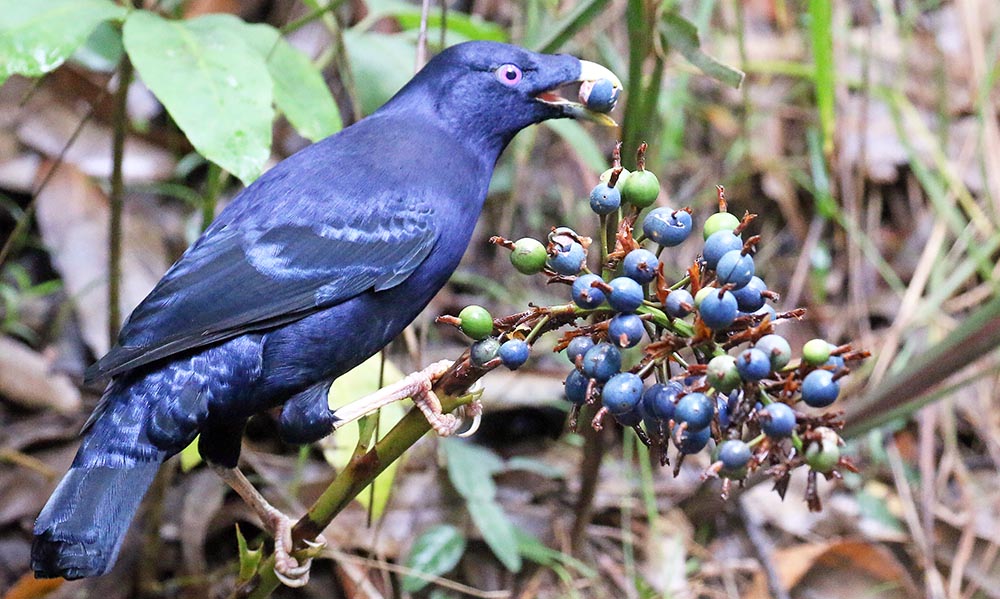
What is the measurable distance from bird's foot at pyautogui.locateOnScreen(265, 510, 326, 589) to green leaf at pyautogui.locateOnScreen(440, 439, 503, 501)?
954 millimetres

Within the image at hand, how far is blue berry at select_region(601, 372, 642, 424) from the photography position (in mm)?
1485

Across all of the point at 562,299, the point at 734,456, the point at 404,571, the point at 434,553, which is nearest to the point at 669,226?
the point at 734,456

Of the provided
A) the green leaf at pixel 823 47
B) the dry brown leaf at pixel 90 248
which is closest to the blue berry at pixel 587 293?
the green leaf at pixel 823 47

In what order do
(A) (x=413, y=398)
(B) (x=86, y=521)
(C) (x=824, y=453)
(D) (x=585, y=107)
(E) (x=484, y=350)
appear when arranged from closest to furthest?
(C) (x=824, y=453) < (E) (x=484, y=350) < (B) (x=86, y=521) < (A) (x=413, y=398) < (D) (x=585, y=107)

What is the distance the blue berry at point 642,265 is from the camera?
151cm

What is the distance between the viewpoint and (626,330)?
148 centimetres

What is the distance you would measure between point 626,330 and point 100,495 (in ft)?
4.02

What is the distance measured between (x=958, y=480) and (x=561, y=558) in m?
1.76

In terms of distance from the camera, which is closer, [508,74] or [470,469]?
[508,74]

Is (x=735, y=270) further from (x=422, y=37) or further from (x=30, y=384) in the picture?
(x=30, y=384)

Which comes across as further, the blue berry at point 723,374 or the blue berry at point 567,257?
the blue berry at point 567,257

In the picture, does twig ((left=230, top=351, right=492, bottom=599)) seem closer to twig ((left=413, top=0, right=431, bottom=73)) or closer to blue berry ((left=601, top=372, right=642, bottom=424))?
blue berry ((left=601, top=372, right=642, bottom=424))

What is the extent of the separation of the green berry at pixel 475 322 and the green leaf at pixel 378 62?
1.58m

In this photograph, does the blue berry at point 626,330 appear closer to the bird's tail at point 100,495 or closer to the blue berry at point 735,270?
the blue berry at point 735,270
